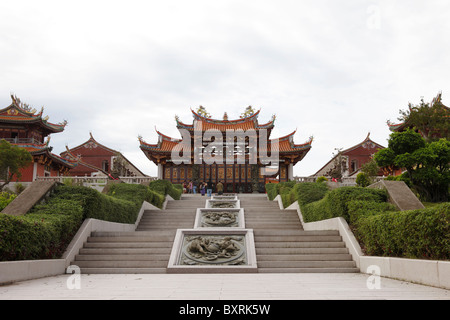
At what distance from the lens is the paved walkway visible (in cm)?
472

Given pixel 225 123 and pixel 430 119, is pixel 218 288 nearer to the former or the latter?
pixel 430 119

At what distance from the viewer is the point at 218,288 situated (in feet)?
18.3

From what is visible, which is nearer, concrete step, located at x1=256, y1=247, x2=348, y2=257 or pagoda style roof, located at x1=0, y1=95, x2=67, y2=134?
concrete step, located at x1=256, y1=247, x2=348, y2=257

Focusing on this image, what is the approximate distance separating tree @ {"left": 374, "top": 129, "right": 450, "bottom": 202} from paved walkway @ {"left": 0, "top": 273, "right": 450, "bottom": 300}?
947cm

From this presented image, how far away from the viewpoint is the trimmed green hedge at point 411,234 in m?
5.36

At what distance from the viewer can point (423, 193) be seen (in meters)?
15.8

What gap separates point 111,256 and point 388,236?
6318mm

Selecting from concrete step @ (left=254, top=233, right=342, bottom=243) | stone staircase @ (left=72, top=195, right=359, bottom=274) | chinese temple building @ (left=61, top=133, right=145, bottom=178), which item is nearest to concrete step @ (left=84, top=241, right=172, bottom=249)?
stone staircase @ (left=72, top=195, right=359, bottom=274)

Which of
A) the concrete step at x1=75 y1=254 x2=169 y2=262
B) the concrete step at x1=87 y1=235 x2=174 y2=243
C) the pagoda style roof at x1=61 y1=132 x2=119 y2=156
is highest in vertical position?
the pagoda style roof at x1=61 y1=132 x2=119 y2=156

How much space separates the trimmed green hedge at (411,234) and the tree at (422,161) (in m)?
8.23

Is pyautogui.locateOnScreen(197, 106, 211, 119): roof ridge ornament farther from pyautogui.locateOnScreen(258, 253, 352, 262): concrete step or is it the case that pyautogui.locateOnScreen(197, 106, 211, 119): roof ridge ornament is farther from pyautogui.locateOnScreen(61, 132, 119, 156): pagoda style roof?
pyautogui.locateOnScreen(258, 253, 352, 262): concrete step

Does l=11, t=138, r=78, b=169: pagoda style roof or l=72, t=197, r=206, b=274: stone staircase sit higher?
l=11, t=138, r=78, b=169: pagoda style roof

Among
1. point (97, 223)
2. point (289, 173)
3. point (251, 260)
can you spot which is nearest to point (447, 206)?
point (251, 260)

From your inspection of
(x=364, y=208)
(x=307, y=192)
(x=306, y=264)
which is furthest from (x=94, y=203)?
(x=307, y=192)
